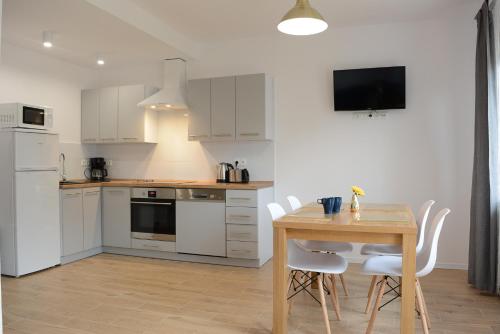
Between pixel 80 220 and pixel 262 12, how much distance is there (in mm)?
3158

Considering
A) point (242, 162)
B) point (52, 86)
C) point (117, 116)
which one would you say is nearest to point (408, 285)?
point (242, 162)

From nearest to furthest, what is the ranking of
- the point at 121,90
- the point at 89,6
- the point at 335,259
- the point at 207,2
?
the point at 335,259, the point at 89,6, the point at 207,2, the point at 121,90

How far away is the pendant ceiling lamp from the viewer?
2459mm

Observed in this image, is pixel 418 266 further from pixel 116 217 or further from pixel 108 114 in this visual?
pixel 108 114

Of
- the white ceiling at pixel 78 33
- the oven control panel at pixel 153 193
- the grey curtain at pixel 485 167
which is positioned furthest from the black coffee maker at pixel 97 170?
the grey curtain at pixel 485 167

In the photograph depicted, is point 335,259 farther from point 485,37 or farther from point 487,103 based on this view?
point 485,37

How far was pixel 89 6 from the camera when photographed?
3.26 m

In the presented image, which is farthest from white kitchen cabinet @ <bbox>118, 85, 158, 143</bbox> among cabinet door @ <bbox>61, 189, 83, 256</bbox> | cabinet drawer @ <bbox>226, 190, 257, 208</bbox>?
cabinet drawer @ <bbox>226, 190, 257, 208</bbox>

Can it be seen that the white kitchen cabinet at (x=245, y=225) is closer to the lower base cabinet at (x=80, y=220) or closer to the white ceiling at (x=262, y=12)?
the lower base cabinet at (x=80, y=220)

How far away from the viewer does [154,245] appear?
15.1ft

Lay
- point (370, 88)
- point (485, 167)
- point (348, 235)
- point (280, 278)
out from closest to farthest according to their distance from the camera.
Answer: point (348, 235)
point (280, 278)
point (485, 167)
point (370, 88)

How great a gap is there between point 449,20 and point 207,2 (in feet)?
8.33

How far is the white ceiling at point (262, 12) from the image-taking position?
12.1 ft

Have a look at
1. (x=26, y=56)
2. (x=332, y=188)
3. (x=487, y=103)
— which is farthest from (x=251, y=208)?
(x=26, y=56)
